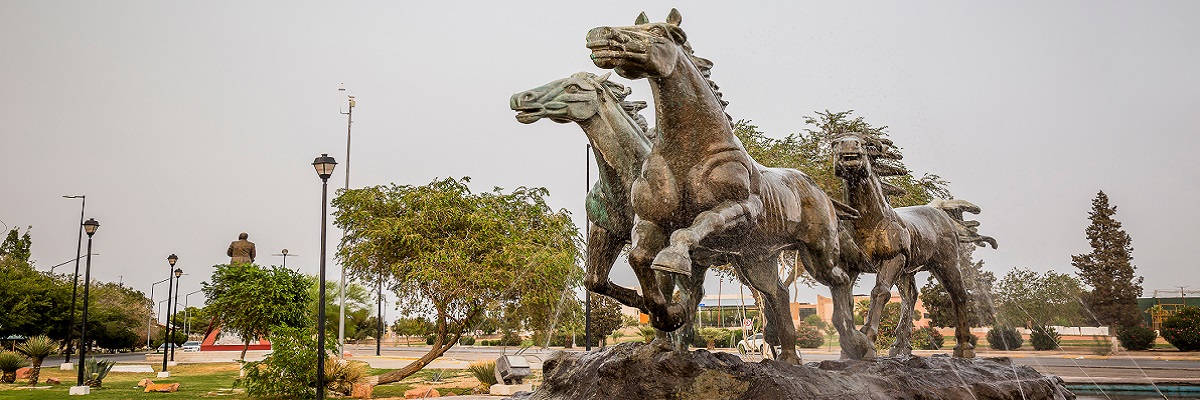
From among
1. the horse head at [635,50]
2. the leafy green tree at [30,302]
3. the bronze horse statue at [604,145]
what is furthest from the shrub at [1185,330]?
the leafy green tree at [30,302]

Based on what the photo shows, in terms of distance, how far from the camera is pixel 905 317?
865 cm

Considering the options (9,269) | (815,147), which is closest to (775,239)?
(815,147)

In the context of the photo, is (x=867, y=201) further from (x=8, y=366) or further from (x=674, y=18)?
(x=8, y=366)

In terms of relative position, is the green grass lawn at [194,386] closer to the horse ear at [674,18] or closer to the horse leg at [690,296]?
the horse leg at [690,296]

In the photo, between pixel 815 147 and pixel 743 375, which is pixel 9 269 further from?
pixel 743 375

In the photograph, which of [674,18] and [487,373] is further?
[487,373]

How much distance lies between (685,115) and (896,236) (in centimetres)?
291

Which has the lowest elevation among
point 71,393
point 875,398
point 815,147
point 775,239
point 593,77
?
point 71,393

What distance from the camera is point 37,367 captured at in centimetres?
2180

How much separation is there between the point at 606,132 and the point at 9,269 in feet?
140

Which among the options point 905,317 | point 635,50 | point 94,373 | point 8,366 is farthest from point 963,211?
point 8,366

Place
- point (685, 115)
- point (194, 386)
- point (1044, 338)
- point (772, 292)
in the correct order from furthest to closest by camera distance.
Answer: point (194, 386) < point (1044, 338) < point (772, 292) < point (685, 115)

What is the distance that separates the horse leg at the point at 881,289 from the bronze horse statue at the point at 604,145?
2.07 m

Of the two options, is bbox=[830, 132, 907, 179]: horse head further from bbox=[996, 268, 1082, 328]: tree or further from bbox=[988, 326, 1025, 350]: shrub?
bbox=[988, 326, 1025, 350]: shrub
